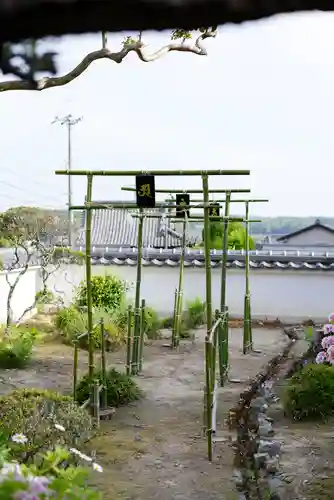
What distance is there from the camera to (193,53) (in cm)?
531

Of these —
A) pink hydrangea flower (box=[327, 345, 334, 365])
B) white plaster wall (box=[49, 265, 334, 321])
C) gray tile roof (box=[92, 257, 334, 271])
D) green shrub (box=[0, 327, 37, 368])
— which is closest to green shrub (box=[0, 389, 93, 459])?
pink hydrangea flower (box=[327, 345, 334, 365])

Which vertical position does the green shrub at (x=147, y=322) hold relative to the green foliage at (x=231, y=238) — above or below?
below

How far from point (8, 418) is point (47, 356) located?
421 centimetres

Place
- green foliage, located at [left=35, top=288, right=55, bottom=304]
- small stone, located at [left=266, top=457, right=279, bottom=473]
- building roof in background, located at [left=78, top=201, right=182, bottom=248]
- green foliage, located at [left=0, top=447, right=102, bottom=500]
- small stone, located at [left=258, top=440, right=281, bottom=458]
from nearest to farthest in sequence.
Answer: green foliage, located at [left=0, top=447, right=102, bottom=500]
small stone, located at [left=266, top=457, right=279, bottom=473]
small stone, located at [left=258, top=440, right=281, bottom=458]
green foliage, located at [left=35, top=288, right=55, bottom=304]
building roof in background, located at [left=78, top=201, right=182, bottom=248]

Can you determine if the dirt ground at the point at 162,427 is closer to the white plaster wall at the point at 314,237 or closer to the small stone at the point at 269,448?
the small stone at the point at 269,448

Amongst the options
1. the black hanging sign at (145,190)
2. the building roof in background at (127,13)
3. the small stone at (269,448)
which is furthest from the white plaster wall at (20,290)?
the building roof in background at (127,13)

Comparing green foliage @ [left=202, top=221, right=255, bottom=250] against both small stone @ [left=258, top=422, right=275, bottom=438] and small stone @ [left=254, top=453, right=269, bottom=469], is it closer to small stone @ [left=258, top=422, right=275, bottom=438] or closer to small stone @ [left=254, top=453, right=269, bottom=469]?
small stone @ [left=258, top=422, right=275, bottom=438]

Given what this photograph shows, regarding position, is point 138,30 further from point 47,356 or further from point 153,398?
point 47,356

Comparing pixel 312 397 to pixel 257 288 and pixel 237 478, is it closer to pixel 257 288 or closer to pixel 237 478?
pixel 237 478

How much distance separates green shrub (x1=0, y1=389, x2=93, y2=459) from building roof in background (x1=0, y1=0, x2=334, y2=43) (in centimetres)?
264

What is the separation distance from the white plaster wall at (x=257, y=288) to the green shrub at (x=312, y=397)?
6.05m

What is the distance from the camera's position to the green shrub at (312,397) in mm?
4770

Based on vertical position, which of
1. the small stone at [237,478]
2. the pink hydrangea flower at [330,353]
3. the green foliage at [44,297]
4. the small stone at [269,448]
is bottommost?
the small stone at [237,478]

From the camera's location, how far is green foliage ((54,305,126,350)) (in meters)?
7.99
